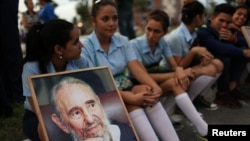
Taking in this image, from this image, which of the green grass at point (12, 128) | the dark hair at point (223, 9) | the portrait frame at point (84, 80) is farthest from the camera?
the dark hair at point (223, 9)

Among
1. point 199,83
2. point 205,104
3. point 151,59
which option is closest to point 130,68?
point 151,59

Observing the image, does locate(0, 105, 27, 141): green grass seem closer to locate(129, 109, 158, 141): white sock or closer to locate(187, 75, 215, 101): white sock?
locate(129, 109, 158, 141): white sock

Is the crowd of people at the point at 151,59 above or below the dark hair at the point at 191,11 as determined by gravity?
below

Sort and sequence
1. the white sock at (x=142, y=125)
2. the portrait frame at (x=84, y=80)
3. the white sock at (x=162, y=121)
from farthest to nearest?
the white sock at (x=162, y=121) < the white sock at (x=142, y=125) < the portrait frame at (x=84, y=80)

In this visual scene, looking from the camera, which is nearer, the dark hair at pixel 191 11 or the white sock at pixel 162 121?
the white sock at pixel 162 121

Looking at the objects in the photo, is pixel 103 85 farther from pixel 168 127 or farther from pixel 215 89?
pixel 215 89

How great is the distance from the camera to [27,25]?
5.86m

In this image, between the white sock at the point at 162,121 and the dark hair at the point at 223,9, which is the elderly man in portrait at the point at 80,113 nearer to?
the white sock at the point at 162,121

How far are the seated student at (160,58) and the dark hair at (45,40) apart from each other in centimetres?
97

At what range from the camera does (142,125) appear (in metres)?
2.47

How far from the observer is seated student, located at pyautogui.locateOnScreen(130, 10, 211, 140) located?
2.83 m

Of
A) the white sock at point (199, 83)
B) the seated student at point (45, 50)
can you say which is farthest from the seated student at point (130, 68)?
the white sock at point (199, 83)

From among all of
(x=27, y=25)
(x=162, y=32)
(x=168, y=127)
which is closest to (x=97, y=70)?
(x=168, y=127)

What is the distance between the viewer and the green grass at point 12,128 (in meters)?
3.04
